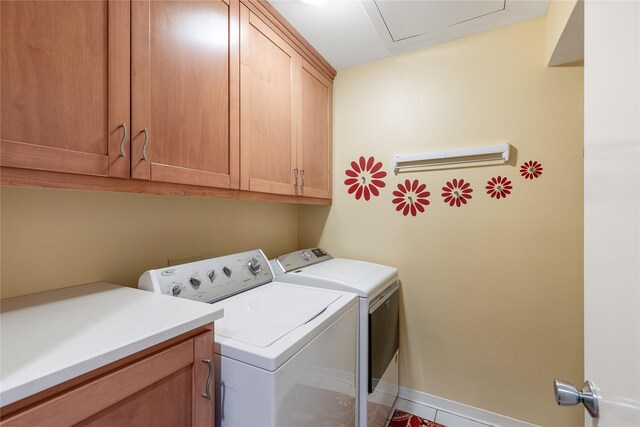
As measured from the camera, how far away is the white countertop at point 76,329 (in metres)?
0.51

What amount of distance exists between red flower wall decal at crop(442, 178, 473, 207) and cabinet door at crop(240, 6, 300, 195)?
1011mm

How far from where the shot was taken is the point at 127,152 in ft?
2.89

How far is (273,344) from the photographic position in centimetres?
85


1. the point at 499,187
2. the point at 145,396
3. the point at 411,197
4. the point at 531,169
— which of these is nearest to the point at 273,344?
the point at 145,396

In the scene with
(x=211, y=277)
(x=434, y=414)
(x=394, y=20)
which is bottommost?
(x=434, y=414)

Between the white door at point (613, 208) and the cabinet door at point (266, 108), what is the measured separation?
1.21m

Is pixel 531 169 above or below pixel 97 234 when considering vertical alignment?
above

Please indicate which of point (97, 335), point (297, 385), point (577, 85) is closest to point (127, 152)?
point (97, 335)

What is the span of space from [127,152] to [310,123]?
1251 millimetres

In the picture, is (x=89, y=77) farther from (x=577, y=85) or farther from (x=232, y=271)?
(x=577, y=85)

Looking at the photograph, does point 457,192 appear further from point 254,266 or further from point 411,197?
point 254,266

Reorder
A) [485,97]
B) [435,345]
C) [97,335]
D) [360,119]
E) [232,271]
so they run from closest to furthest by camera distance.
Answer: [97,335] < [232,271] < [485,97] < [435,345] < [360,119]

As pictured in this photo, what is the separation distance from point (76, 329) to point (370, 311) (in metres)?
1.15

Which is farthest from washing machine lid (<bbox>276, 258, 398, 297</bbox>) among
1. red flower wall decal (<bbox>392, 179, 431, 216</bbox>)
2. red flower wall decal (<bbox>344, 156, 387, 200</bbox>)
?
red flower wall decal (<bbox>344, 156, 387, 200</bbox>)
